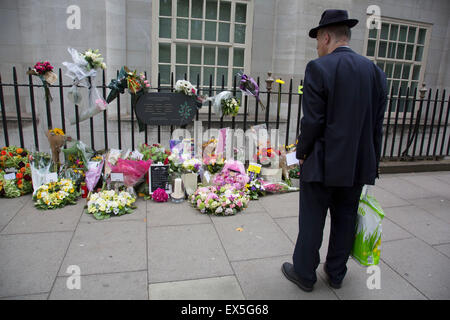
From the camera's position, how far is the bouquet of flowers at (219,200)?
401 cm

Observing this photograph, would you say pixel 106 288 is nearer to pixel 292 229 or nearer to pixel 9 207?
pixel 292 229

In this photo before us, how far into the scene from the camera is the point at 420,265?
3.08m

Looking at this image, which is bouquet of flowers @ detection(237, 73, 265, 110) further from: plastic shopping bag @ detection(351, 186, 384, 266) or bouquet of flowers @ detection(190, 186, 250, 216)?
plastic shopping bag @ detection(351, 186, 384, 266)

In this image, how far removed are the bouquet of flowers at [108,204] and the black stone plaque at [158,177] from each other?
38 cm

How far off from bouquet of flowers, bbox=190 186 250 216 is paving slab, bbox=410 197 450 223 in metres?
2.47

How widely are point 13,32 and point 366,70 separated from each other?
24.3 feet

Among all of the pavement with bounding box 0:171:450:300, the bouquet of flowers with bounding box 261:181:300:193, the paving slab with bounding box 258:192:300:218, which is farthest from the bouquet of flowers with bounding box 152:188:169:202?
the bouquet of flowers with bounding box 261:181:300:193

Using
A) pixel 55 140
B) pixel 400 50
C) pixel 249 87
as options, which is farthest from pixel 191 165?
pixel 400 50

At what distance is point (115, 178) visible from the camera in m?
4.26

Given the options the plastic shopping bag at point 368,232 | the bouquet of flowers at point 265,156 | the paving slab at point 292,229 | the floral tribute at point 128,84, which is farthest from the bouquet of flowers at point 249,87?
the plastic shopping bag at point 368,232

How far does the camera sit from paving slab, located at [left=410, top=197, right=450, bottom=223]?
429 centimetres

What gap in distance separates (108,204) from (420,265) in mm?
3334
